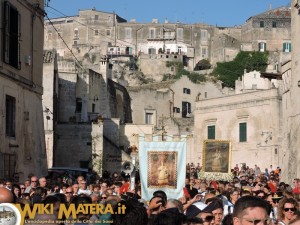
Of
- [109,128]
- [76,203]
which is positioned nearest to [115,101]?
[109,128]

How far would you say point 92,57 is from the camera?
83500 mm

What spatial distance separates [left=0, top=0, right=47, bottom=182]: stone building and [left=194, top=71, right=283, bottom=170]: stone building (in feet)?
67.4

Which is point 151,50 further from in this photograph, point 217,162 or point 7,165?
point 7,165

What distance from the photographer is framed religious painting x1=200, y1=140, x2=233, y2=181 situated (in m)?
23.8

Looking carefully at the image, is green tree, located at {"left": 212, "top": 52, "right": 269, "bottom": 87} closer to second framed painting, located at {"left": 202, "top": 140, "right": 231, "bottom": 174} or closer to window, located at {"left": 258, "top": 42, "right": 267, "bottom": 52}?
window, located at {"left": 258, "top": 42, "right": 267, "bottom": 52}

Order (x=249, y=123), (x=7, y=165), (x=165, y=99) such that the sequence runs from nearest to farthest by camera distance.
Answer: (x=7, y=165)
(x=249, y=123)
(x=165, y=99)

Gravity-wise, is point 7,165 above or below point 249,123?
below

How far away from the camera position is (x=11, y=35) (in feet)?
76.8

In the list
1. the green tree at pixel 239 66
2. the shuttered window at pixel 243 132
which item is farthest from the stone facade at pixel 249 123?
the green tree at pixel 239 66

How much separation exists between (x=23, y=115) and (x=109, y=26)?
7672 cm

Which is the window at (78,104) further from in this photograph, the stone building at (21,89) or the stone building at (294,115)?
the stone building at (21,89)

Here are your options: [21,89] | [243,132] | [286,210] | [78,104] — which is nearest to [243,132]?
[243,132]

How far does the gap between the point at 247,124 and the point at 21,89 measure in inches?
950

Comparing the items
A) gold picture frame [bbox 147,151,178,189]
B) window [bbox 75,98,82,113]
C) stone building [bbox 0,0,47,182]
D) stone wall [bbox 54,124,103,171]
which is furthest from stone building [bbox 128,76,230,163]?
gold picture frame [bbox 147,151,178,189]
